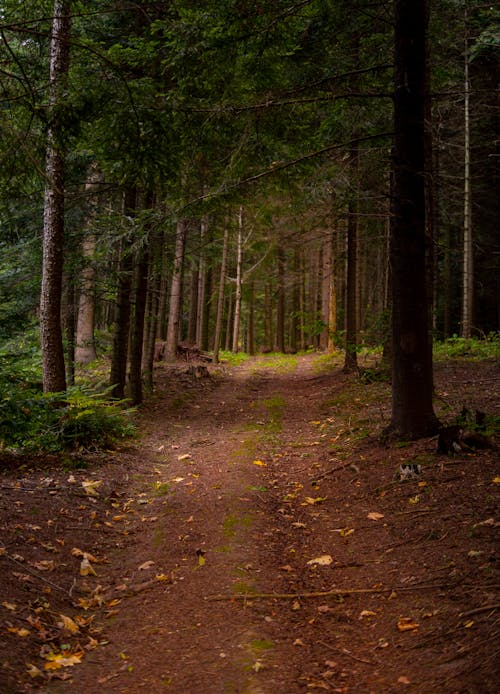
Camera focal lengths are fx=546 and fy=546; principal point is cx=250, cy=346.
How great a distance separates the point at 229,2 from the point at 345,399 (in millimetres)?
8008

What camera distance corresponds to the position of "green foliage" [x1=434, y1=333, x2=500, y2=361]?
15659mm

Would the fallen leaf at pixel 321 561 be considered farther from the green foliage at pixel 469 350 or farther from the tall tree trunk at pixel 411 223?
the green foliage at pixel 469 350

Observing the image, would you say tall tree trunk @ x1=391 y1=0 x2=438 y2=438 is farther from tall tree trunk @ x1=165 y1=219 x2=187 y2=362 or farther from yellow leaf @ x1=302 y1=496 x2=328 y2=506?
tall tree trunk @ x1=165 y1=219 x2=187 y2=362

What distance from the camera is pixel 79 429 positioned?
836cm

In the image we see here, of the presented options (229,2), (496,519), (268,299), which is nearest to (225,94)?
(229,2)

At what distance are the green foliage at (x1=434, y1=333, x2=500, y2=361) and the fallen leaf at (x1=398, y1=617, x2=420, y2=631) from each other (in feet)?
40.6

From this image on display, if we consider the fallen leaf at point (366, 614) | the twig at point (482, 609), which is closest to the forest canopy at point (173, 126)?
the fallen leaf at point (366, 614)

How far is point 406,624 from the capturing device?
3.84 meters

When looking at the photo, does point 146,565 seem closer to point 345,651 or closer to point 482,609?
point 345,651

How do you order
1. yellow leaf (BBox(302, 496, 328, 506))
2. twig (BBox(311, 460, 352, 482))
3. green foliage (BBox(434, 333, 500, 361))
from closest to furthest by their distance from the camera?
yellow leaf (BBox(302, 496, 328, 506)) → twig (BBox(311, 460, 352, 482)) → green foliage (BBox(434, 333, 500, 361))

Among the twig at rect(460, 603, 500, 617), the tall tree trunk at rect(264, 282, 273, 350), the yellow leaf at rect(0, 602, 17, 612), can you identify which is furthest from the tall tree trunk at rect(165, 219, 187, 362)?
the tall tree trunk at rect(264, 282, 273, 350)

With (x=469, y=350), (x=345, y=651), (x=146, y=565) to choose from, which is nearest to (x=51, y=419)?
(x=146, y=565)

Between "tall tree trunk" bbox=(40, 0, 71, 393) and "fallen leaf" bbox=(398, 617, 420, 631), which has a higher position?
"tall tree trunk" bbox=(40, 0, 71, 393)

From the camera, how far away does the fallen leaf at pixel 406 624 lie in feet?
12.4
